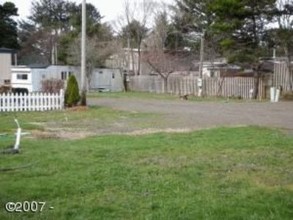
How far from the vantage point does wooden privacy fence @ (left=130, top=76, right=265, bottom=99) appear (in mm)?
36438

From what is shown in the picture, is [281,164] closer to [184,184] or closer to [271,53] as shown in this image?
[184,184]

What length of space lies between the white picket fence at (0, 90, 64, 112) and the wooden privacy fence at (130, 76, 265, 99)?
16.6 meters

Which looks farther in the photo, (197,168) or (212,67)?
(212,67)

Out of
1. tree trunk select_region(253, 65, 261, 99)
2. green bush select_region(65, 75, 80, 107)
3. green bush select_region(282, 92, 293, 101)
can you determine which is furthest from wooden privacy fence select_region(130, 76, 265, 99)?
green bush select_region(65, 75, 80, 107)

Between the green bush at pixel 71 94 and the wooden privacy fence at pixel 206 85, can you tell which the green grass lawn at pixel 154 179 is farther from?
the wooden privacy fence at pixel 206 85

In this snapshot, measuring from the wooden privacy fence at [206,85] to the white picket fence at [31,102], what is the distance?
54.5 ft

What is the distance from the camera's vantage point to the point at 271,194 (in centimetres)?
627

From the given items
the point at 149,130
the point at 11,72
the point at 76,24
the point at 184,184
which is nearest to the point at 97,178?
the point at 184,184

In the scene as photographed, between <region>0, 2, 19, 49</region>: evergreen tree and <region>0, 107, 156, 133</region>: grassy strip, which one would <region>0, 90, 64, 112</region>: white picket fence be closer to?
<region>0, 107, 156, 133</region>: grassy strip

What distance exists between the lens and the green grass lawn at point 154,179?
552 centimetres

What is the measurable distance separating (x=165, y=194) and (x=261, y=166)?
2.53m

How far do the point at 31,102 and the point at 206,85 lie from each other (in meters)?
20.0
